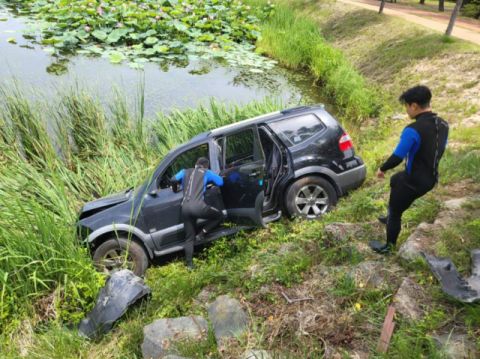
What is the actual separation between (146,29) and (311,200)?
1362cm

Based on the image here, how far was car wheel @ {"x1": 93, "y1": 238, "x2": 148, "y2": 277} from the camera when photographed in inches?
203

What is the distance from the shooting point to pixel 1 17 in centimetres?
1950

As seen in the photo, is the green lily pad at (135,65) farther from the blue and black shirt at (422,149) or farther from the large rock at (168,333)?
the blue and black shirt at (422,149)

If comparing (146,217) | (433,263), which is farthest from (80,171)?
(433,263)

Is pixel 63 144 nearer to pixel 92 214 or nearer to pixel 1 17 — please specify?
pixel 92 214

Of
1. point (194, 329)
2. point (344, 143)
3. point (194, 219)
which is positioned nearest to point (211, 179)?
point (194, 219)

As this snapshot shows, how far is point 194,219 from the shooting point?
5191mm

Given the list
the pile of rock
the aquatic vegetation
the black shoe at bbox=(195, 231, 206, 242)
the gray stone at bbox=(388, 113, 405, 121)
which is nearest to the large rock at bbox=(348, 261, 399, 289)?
the pile of rock

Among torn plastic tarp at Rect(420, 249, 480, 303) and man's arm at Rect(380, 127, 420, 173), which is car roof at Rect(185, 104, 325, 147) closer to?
man's arm at Rect(380, 127, 420, 173)

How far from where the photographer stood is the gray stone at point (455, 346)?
2.59m

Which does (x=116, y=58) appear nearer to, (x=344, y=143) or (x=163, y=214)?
(x=163, y=214)

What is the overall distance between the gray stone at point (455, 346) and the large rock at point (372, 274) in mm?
734

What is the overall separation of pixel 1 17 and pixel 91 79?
11.9 meters

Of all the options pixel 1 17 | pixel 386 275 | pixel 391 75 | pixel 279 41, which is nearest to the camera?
pixel 386 275
